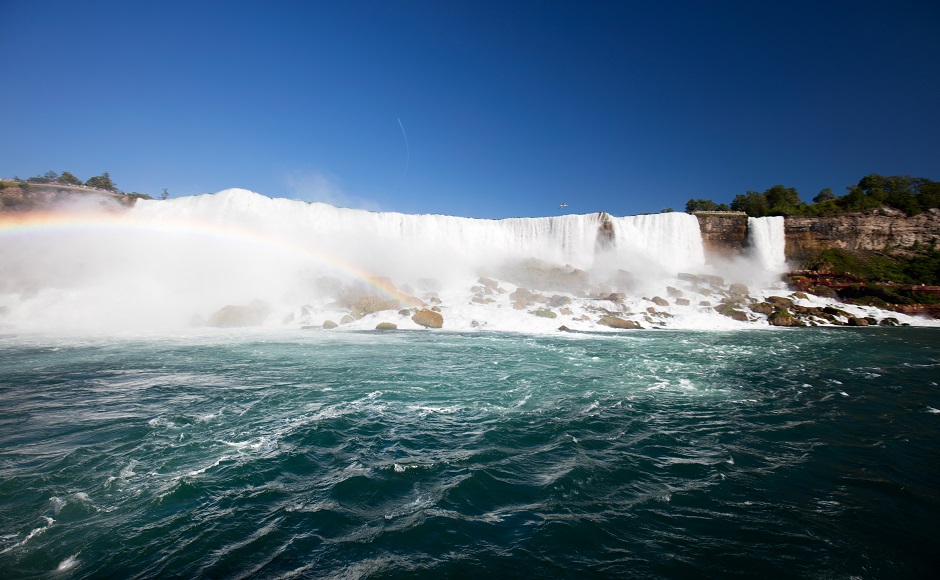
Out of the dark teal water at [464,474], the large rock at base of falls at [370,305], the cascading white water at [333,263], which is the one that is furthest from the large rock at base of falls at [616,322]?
the large rock at base of falls at [370,305]

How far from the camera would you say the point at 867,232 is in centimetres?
3838

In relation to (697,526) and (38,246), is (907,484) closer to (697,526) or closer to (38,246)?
(697,526)

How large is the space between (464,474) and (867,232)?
53315 mm

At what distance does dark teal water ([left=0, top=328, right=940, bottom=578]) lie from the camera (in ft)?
12.1

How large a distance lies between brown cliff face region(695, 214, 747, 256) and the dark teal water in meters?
33.8

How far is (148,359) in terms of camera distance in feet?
44.5

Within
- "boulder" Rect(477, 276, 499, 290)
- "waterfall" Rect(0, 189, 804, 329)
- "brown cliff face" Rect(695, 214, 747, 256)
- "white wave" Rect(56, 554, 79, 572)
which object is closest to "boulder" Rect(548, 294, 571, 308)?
"waterfall" Rect(0, 189, 804, 329)

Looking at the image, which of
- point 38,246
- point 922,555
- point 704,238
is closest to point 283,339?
point 922,555

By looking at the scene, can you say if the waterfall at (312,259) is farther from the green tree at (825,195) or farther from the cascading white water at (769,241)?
the green tree at (825,195)

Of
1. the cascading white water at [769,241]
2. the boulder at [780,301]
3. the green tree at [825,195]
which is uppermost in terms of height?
the green tree at [825,195]

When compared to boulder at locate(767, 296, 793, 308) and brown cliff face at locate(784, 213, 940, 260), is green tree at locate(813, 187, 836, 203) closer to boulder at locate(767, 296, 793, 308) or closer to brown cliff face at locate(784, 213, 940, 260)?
brown cliff face at locate(784, 213, 940, 260)

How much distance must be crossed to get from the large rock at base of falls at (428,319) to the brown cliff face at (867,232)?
40.0 metres

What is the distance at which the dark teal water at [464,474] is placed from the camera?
145 inches

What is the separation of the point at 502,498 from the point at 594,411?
13.9 ft
